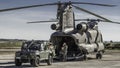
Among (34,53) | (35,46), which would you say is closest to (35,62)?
(34,53)

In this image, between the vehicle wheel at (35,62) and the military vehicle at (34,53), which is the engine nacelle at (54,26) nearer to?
the military vehicle at (34,53)

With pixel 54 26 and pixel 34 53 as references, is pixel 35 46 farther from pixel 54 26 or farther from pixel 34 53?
pixel 54 26

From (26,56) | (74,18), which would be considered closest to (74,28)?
(74,18)

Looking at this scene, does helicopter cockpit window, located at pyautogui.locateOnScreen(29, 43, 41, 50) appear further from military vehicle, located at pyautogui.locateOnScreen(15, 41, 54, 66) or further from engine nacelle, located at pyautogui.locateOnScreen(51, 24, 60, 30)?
engine nacelle, located at pyautogui.locateOnScreen(51, 24, 60, 30)

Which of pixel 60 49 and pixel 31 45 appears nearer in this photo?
pixel 31 45

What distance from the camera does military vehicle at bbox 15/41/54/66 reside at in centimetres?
2509

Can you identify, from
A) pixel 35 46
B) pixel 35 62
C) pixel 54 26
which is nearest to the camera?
pixel 35 62

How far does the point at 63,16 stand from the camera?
32.9 metres

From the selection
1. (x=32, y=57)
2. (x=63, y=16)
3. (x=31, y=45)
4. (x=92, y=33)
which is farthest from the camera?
(x=92, y=33)

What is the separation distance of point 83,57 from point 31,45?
29.9 feet

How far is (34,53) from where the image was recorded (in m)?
25.1

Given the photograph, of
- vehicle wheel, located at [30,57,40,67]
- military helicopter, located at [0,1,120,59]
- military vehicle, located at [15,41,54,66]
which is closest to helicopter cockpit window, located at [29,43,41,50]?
military vehicle, located at [15,41,54,66]

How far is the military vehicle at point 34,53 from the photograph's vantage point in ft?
82.3

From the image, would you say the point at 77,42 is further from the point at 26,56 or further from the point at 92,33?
the point at 26,56
